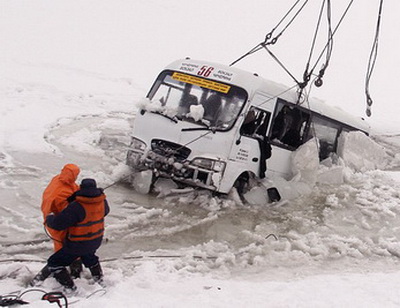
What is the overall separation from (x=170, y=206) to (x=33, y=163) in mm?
3249

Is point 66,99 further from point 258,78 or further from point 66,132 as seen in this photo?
point 258,78

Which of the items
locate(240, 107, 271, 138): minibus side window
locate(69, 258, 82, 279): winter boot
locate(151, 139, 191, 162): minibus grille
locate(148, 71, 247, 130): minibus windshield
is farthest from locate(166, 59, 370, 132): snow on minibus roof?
locate(69, 258, 82, 279): winter boot

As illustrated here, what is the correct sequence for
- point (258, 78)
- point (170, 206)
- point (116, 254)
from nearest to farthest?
point (116, 254) → point (170, 206) → point (258, 78)

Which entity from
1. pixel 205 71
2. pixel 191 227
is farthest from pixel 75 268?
pixel 205 71

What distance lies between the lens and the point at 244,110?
864 cm

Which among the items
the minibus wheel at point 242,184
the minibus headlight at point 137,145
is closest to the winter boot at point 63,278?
the minibus headlight at point 137,145

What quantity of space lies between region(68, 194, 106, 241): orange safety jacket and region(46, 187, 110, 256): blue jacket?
0.03 meters

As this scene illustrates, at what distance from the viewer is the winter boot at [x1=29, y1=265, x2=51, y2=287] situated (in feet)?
15.7

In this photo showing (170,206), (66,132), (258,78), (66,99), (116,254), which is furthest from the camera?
(66,99)

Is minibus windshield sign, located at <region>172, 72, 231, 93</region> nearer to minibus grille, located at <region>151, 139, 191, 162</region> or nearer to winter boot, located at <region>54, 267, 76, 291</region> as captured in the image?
minibus grille, located at <region>151, 139, 191, 162</region>

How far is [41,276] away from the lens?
15.8 ft

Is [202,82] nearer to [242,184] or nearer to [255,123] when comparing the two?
[255,123]

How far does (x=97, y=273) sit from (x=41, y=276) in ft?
1.92

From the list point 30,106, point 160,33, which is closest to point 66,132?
point 30,106
